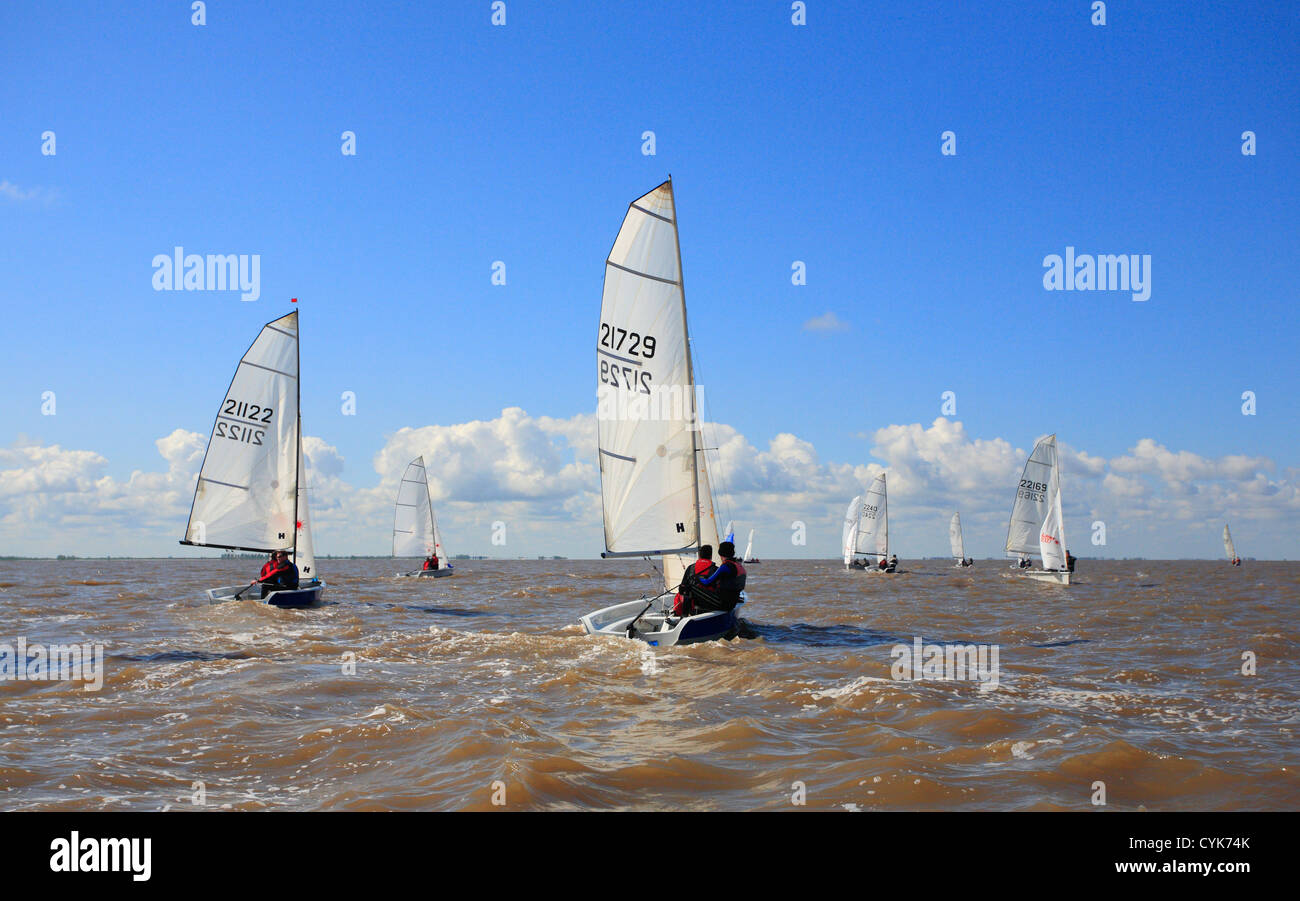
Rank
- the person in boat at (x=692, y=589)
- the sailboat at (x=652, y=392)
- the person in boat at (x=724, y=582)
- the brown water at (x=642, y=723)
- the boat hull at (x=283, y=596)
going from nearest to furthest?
the brown water at (x=642, y=723)
the person in boat at (x=724, y=582)
the person in boat at (x=692, y=589)
the sailboat at (x=652, y=392)
the boat hull at (x=283, y=596)

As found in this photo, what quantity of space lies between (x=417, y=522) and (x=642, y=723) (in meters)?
38.3

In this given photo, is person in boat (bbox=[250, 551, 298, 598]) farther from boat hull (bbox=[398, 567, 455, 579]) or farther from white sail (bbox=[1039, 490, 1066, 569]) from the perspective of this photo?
white sail (bbox=[1039, 490, 1066, 569])

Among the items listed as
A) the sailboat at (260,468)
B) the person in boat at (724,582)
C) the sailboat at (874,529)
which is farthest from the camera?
the sailboat at (874,529)

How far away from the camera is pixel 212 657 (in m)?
13.1

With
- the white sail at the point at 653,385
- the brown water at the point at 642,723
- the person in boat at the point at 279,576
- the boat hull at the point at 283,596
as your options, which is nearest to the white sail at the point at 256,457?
the boat hull at the point at 283,596

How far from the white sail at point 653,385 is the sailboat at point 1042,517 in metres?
29.3

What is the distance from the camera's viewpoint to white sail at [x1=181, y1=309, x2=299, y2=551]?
73.1 feet

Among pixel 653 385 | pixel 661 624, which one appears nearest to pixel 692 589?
pixel 661 624

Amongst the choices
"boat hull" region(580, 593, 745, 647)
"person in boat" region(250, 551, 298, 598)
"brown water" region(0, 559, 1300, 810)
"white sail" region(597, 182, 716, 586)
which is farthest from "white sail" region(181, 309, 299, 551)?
"white sail" region(597, 182, 716, 586)

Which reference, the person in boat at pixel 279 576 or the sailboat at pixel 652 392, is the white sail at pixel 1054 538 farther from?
the person in boat at pixel 279 576

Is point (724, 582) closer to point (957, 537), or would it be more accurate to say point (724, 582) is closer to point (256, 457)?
point (256, 457)

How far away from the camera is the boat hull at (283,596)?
20453mm

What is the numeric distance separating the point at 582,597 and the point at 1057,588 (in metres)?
21.3
